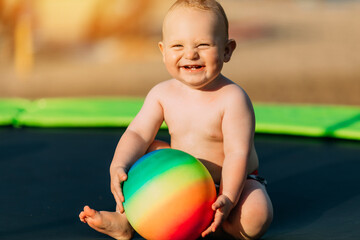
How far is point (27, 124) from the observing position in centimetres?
330

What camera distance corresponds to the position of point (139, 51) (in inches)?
352

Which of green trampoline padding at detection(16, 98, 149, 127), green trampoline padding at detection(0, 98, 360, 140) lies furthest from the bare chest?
green trampoline padding at detection(16, 98, 149, 127)

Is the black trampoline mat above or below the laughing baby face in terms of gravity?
below

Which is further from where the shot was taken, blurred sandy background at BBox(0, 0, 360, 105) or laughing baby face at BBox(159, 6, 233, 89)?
blurred sandy background at BBox(0, 0, 360, 105)

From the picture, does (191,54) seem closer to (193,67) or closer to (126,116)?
(193,67)

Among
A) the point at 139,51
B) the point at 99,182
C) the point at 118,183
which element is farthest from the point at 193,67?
the point at 139,51

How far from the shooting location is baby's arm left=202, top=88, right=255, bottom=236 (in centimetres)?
163

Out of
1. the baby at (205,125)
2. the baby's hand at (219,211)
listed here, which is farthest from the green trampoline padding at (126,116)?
the baby's hand at (219,211)

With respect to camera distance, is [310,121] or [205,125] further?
[310,121]

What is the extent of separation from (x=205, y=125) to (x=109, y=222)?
0.37 m

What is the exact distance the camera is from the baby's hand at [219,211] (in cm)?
157

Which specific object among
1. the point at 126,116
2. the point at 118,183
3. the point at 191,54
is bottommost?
the point at 118,183

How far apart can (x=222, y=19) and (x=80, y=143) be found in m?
1.39

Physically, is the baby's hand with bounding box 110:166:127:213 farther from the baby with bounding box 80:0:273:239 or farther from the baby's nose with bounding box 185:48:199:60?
the baby's nose with bounding box 185:48:199:60
